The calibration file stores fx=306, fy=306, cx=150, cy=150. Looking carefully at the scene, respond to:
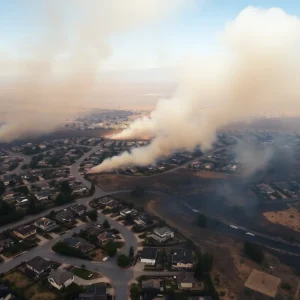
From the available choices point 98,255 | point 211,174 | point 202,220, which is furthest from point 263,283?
point 211,174

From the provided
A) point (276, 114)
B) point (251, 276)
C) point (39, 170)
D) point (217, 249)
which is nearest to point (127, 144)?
point (39, 170)

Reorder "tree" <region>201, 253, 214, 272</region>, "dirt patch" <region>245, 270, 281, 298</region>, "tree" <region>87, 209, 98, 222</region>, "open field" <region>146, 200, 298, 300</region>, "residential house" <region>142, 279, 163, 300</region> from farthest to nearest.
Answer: "tree" <region>87, 209, 98, 222</region>, "tree" <region>201, 253, 214, 272</region>, "open field" <region>146, 200, 298, 300</region>, "dirt patch" <region>245, 270, 281, 298</region>, "residential house" <region>142, 279, 163, 300</region>

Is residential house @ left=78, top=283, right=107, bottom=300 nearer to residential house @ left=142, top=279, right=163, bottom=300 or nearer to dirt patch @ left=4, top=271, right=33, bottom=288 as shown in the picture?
residential house @ left=142, top=279, right=163, bottom=300

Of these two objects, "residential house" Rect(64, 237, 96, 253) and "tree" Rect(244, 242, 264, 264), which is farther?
"residential house" Rect(64, 237, 96, 253)

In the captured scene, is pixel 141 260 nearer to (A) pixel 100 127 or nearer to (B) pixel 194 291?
(B) pixel 194 291

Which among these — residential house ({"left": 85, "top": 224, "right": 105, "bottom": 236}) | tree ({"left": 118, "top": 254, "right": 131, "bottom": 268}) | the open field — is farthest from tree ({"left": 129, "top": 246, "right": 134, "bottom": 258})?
the open field

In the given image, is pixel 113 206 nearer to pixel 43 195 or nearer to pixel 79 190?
pixel 79 190
